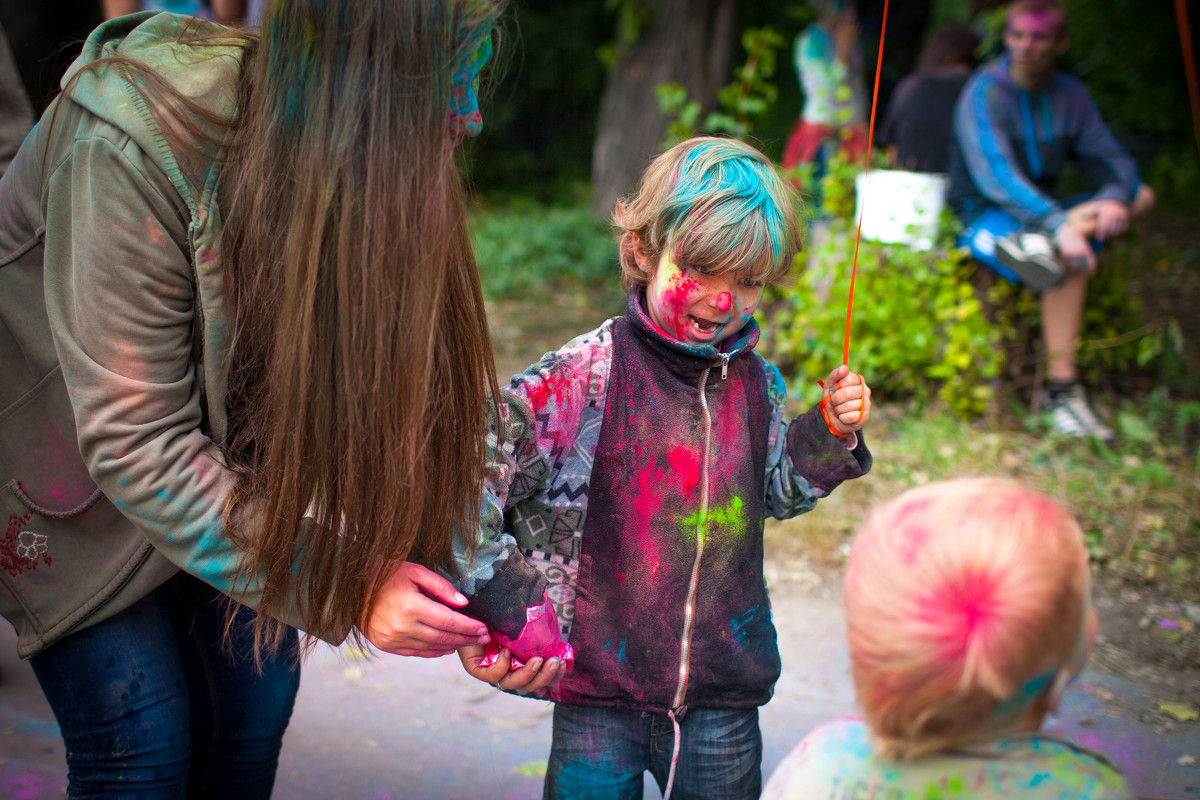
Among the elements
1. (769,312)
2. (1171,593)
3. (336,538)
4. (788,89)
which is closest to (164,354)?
(336,538)

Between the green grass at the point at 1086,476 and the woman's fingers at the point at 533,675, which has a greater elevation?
the woman's fingers at the point at 533,675

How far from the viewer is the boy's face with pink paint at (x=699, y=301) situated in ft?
5.49

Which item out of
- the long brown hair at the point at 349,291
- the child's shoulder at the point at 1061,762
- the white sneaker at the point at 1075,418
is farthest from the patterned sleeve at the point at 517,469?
the white sneaker at the point at 1075,418

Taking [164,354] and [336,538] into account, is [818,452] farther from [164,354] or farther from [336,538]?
[164,354]

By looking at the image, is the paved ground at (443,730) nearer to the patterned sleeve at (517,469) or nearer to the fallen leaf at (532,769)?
the fallen leaf at (532,769)

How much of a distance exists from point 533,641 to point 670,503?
38 cm

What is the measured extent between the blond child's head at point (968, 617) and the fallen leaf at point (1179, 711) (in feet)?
6.54

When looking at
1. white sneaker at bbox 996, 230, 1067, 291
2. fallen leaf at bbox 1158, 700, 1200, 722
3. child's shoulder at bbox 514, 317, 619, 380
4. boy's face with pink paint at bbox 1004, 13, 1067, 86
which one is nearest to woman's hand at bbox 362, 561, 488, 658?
child's shoulder at bbox 514, 317, 619, 380

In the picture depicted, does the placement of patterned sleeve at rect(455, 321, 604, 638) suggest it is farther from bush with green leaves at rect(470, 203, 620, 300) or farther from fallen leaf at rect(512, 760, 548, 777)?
bush with green leaves at rect(470, 203, 620, 300)

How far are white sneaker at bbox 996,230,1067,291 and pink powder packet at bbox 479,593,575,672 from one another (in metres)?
3.59

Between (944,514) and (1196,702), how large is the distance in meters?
2.29

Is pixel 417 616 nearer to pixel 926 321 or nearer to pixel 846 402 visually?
pixel 846 402

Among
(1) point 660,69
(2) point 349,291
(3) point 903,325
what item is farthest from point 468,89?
(1) point 660,69

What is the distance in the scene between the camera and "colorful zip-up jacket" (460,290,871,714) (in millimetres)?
1660
